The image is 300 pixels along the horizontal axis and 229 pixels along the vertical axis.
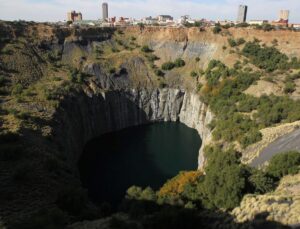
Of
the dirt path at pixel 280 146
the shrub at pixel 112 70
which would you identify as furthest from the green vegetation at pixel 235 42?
the dirt path at pixel 280 146

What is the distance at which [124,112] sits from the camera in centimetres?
7300

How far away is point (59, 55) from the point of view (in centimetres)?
7531

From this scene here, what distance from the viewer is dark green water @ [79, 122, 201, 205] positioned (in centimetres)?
4859

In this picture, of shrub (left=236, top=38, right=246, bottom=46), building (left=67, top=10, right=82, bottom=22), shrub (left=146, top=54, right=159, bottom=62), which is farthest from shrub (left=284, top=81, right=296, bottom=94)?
building (left=67, top=10, right=82, bottom=22)

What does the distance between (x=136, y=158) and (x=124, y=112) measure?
17.6m

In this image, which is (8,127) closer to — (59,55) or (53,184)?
(53,184)

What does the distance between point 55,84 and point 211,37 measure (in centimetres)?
4481

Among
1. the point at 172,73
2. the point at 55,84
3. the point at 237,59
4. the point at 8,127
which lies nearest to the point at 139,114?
the point at 172,73

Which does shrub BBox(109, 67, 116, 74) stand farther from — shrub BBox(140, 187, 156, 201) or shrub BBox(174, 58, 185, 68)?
shrub BBox(140, 187, 156, 201)

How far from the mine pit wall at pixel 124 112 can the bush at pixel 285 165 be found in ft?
58.3

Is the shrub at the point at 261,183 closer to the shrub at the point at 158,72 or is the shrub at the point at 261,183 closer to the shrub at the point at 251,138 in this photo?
the shrub at the point at 251,138

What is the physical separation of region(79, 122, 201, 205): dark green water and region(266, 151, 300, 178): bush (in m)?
18.2

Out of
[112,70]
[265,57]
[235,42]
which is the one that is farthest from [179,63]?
[265,57]

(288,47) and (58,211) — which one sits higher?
(288,47)
